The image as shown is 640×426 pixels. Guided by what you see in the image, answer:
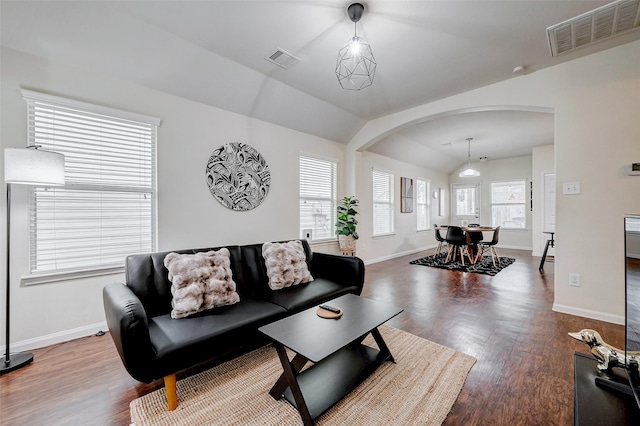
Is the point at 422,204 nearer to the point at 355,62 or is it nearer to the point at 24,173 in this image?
the point at 355,62

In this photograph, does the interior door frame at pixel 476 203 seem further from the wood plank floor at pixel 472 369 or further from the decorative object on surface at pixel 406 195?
the wood plank floor at pixel 472 369

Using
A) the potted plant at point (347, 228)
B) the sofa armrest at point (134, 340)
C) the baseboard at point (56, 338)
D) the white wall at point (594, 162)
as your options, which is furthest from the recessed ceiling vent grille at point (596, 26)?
the baseboard at point (56, 338)

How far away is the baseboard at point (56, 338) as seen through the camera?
214 cm

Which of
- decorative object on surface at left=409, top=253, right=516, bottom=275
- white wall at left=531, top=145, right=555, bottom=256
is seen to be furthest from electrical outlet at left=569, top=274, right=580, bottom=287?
white wall at left=531, top=145, right=555, bottom=256

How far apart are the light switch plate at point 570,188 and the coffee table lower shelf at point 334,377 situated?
9.43ft

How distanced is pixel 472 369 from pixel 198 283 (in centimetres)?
221

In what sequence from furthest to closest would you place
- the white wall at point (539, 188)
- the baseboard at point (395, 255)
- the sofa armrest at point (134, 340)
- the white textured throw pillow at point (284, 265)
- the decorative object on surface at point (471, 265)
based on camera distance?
the white wall at point (539, 188) → the baseboard at point (395, 255) → the decorative object on surface at point (471, 265) → the white textured throw pillow at point (284, 265) → the sofa armrest at point (134, 340)

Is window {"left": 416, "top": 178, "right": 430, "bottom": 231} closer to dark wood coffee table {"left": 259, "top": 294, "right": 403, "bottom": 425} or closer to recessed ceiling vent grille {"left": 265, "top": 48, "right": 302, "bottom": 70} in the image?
recessed ceiling vent grille {"left": 265, "top": 48, "right": 302, "bottom": 70}

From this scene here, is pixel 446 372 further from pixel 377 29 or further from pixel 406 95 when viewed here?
pixel 406 95

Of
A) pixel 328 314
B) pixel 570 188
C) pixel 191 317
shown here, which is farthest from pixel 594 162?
pixel 191 317

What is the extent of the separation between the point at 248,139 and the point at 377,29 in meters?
2.10

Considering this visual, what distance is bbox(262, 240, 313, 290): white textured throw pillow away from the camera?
263 centimetres

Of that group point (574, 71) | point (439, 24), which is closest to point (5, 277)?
point (439, 24)

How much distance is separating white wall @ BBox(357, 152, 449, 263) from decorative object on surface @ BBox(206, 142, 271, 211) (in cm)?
226
